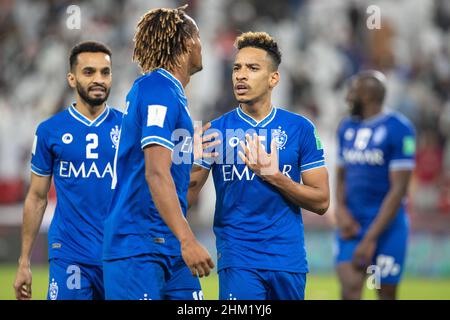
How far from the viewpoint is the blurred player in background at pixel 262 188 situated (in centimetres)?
567

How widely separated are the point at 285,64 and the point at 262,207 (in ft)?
32.6

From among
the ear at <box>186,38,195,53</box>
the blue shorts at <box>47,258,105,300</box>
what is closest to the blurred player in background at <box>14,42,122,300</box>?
the blue shorts at <box>47,258,105,300</box>

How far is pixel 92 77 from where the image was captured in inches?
264

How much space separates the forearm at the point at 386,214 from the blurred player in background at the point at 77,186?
2.82m

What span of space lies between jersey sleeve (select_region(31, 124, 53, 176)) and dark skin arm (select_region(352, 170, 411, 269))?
317cm

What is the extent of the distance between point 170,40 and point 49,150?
5.84ft

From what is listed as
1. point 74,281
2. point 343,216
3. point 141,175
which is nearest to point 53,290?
point 74,281

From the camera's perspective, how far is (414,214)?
13.8 meters

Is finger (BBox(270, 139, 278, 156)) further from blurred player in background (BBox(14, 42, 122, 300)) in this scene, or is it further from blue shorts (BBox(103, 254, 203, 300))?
blurred player in background (BBox(14, 42, 122, 300))

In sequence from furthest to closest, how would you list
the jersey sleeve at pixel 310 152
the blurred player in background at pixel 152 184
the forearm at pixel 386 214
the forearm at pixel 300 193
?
the forearm at pixel 386 214, the jersey sleeve at pixel 310 152, the forearm at pixel 300 193, the blurred player in background at pixel 152 184

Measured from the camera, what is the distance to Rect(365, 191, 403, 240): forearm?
829 cm

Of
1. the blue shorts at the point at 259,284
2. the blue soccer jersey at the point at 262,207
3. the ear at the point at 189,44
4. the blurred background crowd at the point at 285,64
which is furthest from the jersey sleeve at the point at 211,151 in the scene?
the blurred background crowd at the point at 285,64

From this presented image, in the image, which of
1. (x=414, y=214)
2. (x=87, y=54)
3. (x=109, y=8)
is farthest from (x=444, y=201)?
(x=87, y=54)

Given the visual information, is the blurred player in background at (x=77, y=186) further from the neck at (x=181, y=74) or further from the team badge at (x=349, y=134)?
the team badge at (x=349, y=134)
